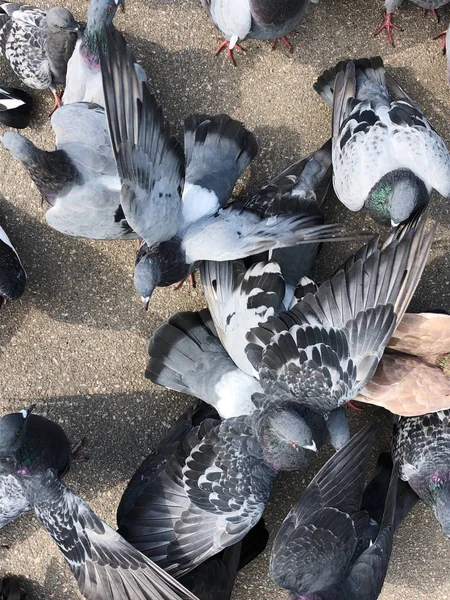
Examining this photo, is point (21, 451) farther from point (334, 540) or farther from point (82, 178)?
point (334, 540)

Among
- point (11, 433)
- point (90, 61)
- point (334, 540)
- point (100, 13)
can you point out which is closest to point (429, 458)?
point (334, 540)

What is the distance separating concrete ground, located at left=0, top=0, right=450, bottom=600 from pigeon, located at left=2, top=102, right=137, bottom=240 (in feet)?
2.00

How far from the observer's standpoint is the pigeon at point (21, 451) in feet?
10.1

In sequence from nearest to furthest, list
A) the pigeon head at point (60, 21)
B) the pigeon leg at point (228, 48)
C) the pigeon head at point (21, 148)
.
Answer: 1. the pigeon head at point (21, 148)
2. the pigeon head at point (60, 21)
3. the pigeon leg at point (228, 48)

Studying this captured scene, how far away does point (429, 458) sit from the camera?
321 cm

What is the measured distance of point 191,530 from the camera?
3135mm

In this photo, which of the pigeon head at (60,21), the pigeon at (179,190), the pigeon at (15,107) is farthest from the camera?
the pigeon at (15,107)

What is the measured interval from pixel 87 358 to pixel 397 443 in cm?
181

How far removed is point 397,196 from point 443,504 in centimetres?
151

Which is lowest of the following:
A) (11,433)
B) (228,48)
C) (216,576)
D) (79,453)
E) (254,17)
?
(216,576)

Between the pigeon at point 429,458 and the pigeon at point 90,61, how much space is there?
2317mm

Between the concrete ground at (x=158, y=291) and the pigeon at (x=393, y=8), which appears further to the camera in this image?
the concrete ground at (x=158, y=291)

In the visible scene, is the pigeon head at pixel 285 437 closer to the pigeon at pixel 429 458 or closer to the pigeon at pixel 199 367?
the pigeon at pixel 199 367

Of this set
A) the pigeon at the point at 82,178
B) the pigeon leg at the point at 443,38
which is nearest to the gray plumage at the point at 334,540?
the pigeon at the point at 82,178
